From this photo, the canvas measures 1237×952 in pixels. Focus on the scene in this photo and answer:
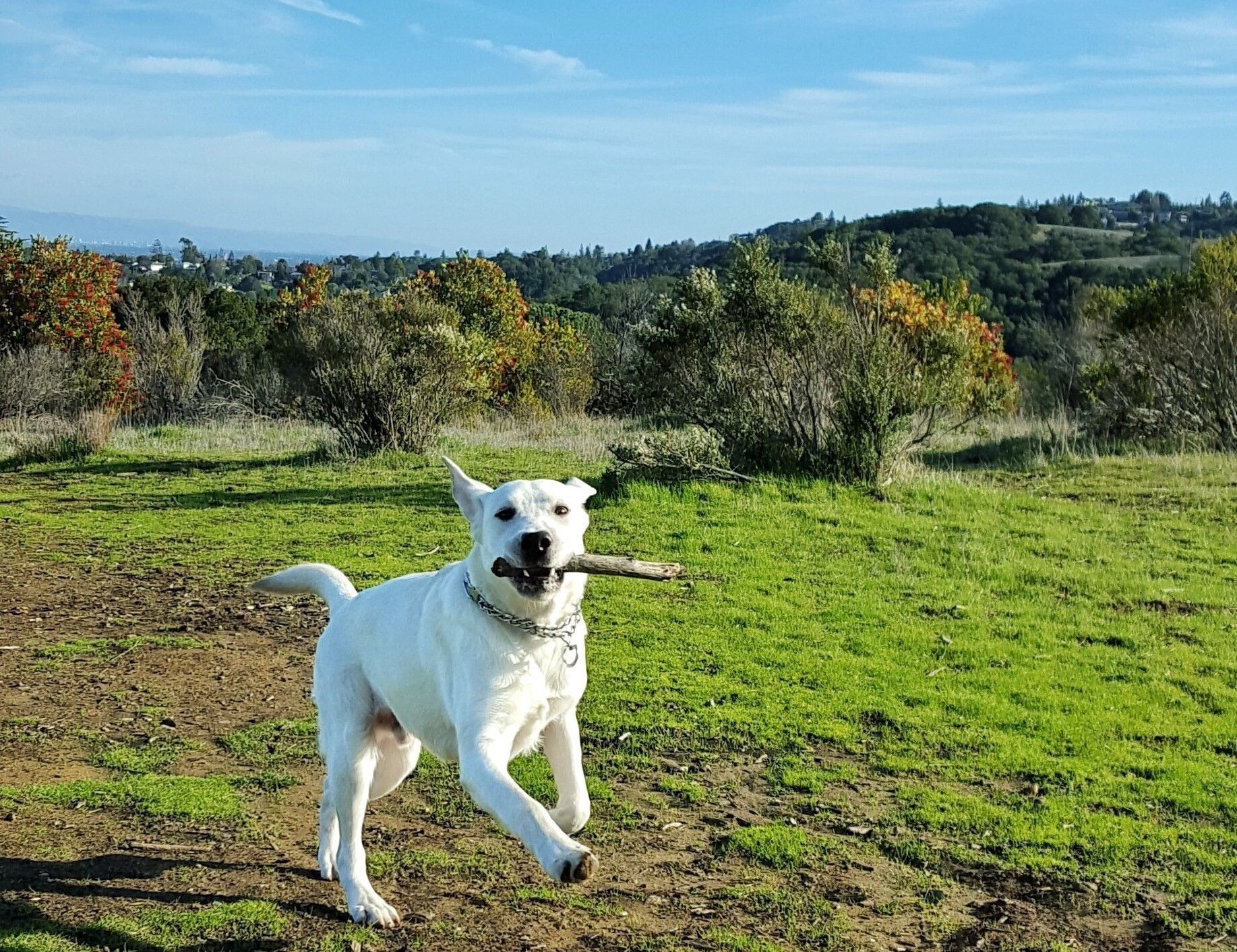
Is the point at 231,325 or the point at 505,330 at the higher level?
the point at 505,330

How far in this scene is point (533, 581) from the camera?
4098 millimetres

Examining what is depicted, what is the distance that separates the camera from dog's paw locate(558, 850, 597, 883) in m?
3.21

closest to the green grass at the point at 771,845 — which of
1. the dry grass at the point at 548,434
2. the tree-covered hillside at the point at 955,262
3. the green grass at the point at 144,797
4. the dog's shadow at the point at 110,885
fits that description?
the dog's shadow at the point at 110,885

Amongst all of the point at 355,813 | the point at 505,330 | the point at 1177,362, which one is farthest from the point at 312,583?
the point at 505,330

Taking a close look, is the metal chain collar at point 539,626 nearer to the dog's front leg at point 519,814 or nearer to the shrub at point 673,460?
the dog's front leg at point 519,814

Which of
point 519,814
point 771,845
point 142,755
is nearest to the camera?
point 519,814

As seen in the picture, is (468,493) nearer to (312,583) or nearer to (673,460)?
(312,583)

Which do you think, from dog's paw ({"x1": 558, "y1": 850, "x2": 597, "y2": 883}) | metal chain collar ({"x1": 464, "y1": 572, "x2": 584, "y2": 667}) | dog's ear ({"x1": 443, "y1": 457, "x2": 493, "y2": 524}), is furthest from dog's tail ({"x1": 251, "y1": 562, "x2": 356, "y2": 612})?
dog's paw ({"x1": 558, "y1": 850, "x2": 597, "y2": 883})

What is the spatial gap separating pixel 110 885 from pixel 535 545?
2.39 metres

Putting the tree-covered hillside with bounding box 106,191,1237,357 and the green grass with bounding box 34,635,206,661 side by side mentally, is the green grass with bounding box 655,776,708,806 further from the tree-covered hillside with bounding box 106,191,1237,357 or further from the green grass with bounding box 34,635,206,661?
the tree-covered hillside with bounding box 106,191,1237,357

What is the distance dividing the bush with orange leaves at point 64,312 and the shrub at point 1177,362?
22.7m

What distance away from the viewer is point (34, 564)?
1191 cm

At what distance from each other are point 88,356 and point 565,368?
1268cm

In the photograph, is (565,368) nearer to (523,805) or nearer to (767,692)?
(767,692)
